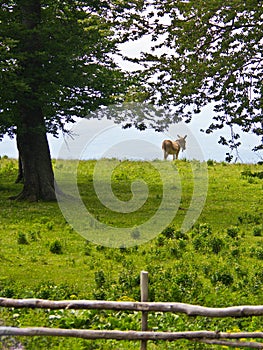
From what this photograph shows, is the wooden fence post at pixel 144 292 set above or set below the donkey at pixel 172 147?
below

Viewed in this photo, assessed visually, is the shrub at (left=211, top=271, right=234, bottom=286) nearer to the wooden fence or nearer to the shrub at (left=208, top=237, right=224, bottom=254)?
the shrub at (left=208, top=237, right=224, bottom=254)

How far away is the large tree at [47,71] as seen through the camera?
28250mm

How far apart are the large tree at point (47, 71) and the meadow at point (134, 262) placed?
238 centimetres

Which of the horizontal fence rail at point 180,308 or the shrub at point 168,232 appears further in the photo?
the shrub at point 168,232

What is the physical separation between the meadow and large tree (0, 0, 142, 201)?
2383 mm

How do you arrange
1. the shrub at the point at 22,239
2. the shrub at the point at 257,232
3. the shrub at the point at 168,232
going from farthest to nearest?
the shrub at the point at 257,232 < the shrub at the point at 168,232 < the shrub at the point at 22,239

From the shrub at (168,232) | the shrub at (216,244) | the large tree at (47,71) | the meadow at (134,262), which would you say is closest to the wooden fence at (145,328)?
the meadow at (134,262)

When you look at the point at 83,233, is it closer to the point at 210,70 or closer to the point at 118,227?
the point at 118,227

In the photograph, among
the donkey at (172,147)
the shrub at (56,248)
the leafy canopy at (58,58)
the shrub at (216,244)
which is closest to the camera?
the shrub at (56,248)

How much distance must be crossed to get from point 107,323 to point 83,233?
35.8ft

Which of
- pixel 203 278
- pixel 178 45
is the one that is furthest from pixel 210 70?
pixel 203 278

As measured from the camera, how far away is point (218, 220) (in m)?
25.8

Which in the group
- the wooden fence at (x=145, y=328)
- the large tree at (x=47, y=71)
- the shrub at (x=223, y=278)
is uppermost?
the large tree at (x=47, y=71)

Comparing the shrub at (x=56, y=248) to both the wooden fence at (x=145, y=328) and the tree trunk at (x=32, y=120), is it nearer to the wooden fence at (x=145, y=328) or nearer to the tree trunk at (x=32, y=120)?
the tree trunk at (x=32, y=120)
